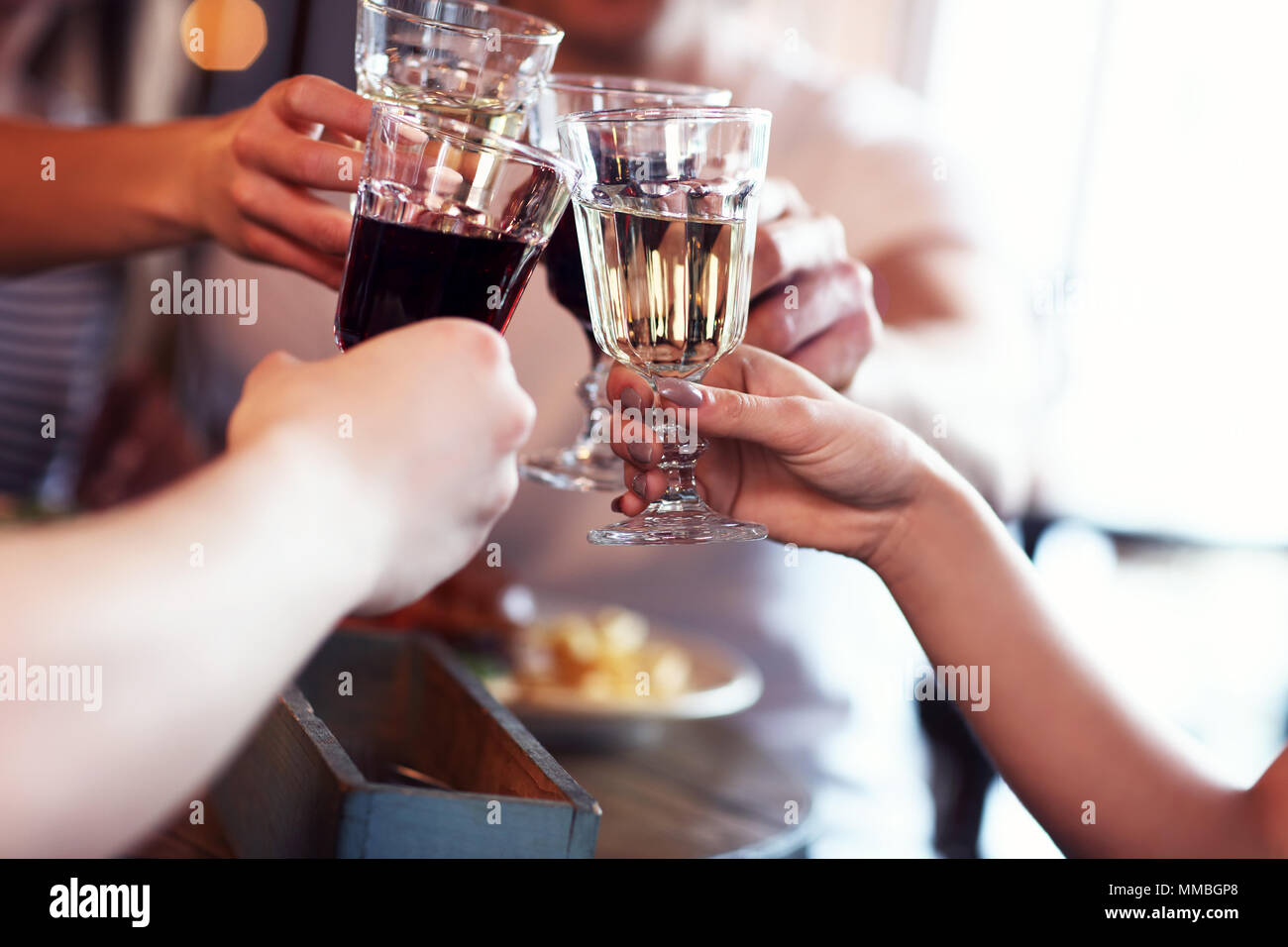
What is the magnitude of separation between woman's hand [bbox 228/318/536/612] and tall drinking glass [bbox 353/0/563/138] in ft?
1.17

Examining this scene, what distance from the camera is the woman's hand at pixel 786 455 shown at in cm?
70

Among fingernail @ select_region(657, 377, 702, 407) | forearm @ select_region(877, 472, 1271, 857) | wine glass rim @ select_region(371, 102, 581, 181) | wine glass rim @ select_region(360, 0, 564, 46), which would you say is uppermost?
wine glass rim @ select_region(360, 0, 564, 46)

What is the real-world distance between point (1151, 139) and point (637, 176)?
14.0 ft

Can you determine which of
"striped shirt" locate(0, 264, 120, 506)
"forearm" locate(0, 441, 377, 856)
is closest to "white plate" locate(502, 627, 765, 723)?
"forearm" locate(0, 441, 377, 856)

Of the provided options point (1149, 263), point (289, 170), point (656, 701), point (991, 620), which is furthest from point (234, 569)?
point (1149, 263)

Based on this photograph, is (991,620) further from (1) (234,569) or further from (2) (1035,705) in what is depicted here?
(1) (234,569)

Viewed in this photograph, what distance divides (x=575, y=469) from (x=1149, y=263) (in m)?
4.16

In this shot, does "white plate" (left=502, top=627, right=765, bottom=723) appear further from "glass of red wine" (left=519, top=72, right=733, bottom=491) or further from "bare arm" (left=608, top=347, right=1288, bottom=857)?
"bare arm" (left=608, top=347, right=1288, bottom=857)

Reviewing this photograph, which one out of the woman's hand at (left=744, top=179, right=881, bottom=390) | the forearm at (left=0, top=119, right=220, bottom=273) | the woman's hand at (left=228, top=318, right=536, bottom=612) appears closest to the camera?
the woman's hand at (left=228, top=318, right=536, bottom=612)

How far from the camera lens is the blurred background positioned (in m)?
4.23

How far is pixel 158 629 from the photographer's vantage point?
0.40 meters

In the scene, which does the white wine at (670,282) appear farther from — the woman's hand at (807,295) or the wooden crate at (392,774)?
the wooden crate at (392,774)

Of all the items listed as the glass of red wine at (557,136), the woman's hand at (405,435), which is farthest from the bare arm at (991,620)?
the woman's hand at (405,435)
